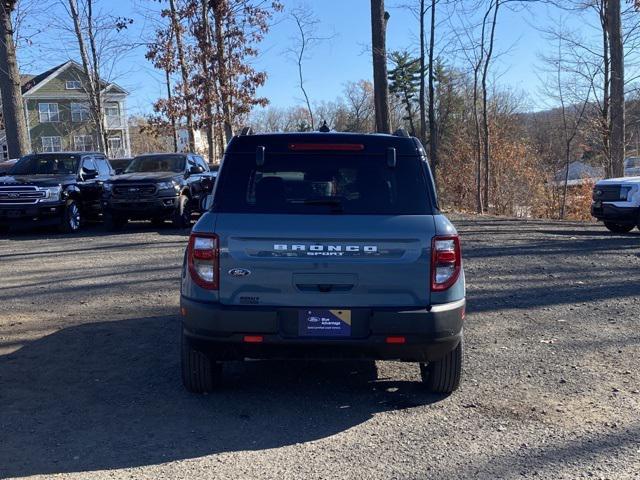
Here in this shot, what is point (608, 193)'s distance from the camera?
46.7 feet

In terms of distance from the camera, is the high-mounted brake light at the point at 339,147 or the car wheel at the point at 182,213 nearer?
the high-mounted brake light at the point at 339,147

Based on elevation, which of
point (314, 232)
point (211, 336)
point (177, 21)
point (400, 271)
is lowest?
point (211, 336)

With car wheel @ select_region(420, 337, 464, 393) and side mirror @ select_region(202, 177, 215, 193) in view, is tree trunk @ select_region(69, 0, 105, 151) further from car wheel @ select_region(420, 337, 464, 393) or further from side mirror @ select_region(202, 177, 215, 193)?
car wheel @ select_region(420, 337, 464, 393)

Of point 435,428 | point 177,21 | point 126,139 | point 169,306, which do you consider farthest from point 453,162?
point 435,428

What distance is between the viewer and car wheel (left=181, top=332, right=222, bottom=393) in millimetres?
4586

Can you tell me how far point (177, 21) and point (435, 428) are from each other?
27688 millimetres

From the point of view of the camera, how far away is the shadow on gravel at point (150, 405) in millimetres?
3902

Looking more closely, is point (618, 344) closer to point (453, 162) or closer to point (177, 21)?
point (177, 21)

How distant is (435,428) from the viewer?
164 inches

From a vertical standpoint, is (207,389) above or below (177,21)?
below

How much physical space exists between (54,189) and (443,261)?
12429mm

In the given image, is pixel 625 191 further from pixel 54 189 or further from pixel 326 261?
pixel 54 189

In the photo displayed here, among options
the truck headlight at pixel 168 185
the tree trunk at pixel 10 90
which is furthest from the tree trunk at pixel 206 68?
the truck headlight at pixel 168 185

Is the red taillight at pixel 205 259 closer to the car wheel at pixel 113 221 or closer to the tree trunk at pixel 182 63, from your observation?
the car wheel at pixel 113 221
